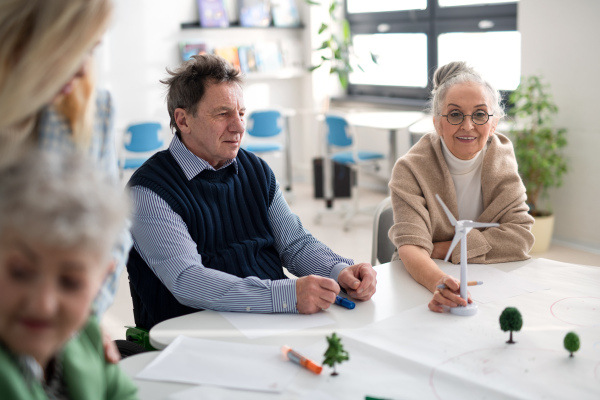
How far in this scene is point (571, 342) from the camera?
1.35 metres

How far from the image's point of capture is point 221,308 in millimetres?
1649

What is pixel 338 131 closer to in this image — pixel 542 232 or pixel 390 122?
pixel 390 122

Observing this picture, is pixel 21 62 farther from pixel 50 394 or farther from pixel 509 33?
pixel 509 33

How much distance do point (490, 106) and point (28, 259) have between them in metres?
1.68

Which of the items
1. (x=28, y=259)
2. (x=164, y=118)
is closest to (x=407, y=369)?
(x=28, y=259)

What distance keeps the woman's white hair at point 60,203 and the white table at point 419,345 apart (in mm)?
541

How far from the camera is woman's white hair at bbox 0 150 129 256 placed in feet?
2.48

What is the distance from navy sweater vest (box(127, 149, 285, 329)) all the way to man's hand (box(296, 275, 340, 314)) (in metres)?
0.34

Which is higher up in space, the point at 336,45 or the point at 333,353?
the point at 336,45

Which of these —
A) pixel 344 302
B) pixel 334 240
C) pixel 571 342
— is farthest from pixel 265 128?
pixel 571 342

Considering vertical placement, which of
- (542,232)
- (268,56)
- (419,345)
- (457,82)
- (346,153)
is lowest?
(542,232)

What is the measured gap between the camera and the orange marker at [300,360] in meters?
1.30

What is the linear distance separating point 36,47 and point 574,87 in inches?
172

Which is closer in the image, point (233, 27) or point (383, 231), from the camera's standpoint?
point (383, 231)
